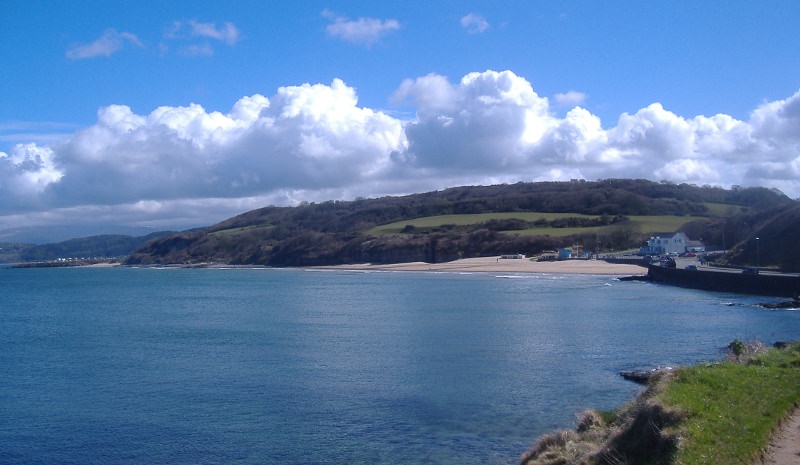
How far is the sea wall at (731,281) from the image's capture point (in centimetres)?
5575

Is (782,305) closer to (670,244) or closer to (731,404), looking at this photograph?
(731,404)

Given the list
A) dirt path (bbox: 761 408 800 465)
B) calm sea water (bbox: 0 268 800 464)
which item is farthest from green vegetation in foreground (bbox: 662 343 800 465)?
calm sea water (bbox: 0 268 800 464)

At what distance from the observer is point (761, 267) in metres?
70.1

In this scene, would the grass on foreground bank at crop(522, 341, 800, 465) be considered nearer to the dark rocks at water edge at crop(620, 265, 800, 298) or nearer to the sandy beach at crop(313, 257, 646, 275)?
the dark rocks at water edge at crop(620, 265, 800, 298)

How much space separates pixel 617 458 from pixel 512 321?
29.7 m

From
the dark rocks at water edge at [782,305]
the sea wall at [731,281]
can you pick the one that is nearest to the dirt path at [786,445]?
the dark rocks at water edge at [782,305]

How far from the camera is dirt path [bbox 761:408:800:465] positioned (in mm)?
10273

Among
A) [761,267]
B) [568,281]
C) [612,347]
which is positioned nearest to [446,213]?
[568,281]

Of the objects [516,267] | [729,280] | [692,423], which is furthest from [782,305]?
[516,267]

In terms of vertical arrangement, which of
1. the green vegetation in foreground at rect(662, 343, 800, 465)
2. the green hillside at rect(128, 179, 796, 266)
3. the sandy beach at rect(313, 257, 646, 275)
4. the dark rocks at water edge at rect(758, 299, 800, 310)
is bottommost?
the dark rocks at water edge at rect(758, 299, 800, 310)

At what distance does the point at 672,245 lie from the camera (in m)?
105

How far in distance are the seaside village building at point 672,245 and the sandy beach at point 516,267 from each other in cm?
1007

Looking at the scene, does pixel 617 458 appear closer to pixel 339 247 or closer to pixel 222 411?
pixel 222 411

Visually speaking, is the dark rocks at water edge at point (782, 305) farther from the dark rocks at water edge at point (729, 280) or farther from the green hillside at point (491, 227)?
the green hillside at point (491, 227)
